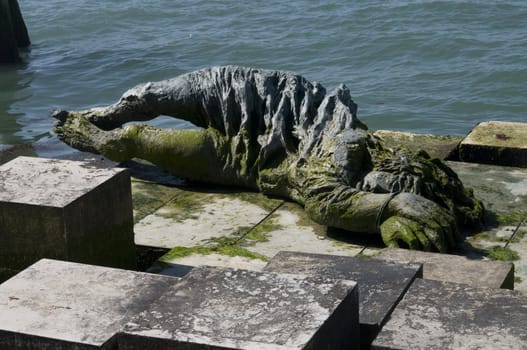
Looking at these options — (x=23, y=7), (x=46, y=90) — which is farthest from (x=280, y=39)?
(x=23, y=7)

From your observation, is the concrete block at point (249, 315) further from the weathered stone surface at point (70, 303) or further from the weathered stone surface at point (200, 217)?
the weathered stone surface at point (200, 217)

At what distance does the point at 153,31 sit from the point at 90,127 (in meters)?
13.8

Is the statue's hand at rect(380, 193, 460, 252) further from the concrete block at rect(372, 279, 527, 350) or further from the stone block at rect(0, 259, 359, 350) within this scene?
the stone block at rect(0, 259, 359, 350)

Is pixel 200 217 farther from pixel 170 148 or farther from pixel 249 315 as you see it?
pixel 249 315

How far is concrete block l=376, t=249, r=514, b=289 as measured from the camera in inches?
211

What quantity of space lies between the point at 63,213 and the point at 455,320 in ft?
8.17

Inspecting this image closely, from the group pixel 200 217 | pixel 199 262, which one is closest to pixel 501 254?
pixel 199 262

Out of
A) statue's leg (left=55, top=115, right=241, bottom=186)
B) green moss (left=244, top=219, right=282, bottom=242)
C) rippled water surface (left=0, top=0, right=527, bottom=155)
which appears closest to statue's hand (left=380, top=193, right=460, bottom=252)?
green moss (left=244, top=219, right=282, bottom=242)

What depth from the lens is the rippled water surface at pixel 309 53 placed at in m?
17.0

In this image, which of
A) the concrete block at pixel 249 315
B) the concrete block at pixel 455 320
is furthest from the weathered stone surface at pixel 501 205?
the concrete block at pixel 249 315

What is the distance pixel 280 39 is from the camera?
69.5ft

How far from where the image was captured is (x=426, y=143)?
947cm

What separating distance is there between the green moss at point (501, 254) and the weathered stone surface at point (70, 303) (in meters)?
3.02

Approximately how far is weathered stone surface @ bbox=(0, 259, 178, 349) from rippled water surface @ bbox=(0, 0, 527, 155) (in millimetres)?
9824
